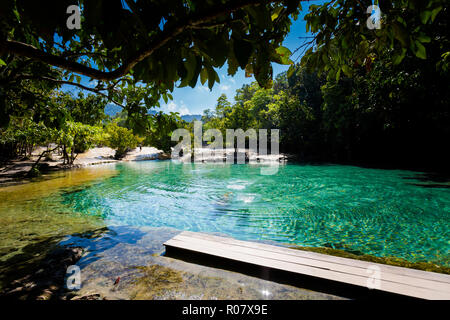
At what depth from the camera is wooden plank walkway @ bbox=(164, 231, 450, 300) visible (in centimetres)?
224

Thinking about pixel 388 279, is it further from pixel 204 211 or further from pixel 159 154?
pixel 159 154

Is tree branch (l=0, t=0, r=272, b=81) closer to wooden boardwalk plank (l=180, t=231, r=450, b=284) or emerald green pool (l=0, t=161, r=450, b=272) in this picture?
wooden boardwalk plank (l=180, t=231, r=450, b=284)

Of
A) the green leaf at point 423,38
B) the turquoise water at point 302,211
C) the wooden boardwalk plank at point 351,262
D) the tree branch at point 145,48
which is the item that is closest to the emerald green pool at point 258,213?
the turquoise water at point 302,211

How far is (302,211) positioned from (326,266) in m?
4.08

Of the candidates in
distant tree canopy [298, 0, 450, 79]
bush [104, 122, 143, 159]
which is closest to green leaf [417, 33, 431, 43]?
distant tree canopy [298, 0, 450, 79]

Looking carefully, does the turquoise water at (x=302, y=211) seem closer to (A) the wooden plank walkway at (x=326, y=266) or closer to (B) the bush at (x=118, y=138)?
(A) the wooden plank walkway at (x=326, y=266)

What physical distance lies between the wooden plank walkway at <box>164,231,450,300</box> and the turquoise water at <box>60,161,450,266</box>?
4.80 ft

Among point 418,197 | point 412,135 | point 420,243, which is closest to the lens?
point 420,243

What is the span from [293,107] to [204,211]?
2232cm

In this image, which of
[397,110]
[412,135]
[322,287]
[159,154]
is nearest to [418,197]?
[322,287]

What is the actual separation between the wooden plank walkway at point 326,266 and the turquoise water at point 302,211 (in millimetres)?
1463

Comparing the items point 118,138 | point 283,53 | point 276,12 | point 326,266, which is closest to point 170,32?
point 283,53

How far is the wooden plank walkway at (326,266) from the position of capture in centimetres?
224
